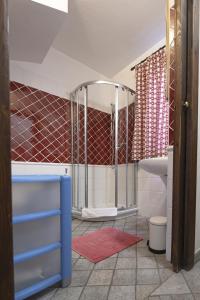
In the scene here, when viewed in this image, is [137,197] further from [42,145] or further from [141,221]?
[42,145]

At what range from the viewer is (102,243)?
1.70 metres

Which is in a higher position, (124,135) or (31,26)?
(31,26)

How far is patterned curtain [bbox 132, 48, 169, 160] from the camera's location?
91.0 inches

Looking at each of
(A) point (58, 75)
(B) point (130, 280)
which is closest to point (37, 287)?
(B) point (130, 280)

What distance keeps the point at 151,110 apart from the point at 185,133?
3.92 feet

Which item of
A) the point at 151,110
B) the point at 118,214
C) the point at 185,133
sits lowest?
the point at 118,214

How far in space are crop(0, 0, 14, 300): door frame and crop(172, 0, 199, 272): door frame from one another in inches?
37.8

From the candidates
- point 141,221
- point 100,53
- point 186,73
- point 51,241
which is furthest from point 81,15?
point 141,221

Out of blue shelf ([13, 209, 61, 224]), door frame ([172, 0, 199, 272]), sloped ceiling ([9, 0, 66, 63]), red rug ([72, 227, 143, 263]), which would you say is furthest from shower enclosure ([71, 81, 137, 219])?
blue shelf ([13, 209, 61, 224])

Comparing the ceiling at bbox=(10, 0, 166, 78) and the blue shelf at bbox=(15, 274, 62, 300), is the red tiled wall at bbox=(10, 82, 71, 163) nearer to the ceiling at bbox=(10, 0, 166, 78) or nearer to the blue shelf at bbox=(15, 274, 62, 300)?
the ceiling at bbox=(10, 0, 166, 78)

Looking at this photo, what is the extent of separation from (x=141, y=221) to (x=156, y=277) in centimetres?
118

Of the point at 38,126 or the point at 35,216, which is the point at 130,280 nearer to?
the point at 35,216

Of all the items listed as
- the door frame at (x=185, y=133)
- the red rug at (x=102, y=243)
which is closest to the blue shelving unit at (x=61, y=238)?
the red rug at (x=102, y=243)

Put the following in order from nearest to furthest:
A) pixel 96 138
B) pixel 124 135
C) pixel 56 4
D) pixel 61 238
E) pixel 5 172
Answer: pixel 5 172 < pixel 61 238 < pixel 56 4 < pixel 124 135 < pixel 96 138
